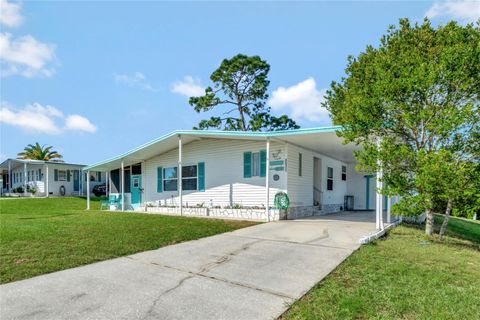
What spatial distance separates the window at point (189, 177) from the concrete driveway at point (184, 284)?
7.83 metres

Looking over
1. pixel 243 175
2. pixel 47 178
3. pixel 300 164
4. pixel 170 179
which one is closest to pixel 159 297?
pixel 243 175

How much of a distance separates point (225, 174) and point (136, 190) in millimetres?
6549

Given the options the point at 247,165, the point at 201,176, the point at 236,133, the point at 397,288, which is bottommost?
the point at 397,288

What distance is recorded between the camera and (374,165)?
8.09 meters

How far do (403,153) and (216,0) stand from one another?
7.65 m

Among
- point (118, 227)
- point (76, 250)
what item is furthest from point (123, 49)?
point (76, 250)

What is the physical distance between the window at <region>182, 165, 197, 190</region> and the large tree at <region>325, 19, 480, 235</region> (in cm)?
789

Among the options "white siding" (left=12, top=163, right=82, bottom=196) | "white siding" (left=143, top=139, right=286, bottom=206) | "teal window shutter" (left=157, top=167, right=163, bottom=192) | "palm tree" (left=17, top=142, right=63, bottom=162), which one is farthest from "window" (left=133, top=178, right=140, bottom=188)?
"palm tree" (left=17, top=142, right=63, bottom=162)

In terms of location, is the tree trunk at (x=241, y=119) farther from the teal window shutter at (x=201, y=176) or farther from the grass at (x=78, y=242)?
the grass at (x=78, y=242)

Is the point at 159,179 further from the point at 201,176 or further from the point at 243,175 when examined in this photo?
the point at 243,175

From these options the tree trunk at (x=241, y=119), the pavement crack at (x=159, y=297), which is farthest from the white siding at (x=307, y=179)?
Answer: the tree trunk at (x=241, y=119)

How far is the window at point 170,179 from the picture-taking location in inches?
607

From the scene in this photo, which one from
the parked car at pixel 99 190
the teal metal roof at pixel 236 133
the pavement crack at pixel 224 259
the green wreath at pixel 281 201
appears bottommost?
the parked car at pixel 99 190

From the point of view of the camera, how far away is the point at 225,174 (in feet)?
44.1
